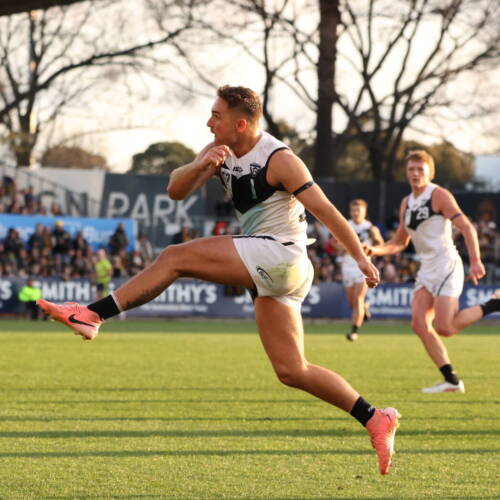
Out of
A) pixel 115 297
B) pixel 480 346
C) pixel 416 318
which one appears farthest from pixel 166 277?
pixel 480 346

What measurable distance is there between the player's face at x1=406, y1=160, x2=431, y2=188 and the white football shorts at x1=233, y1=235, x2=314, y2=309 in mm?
5108

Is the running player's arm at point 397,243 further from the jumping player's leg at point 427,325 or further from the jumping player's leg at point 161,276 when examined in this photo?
the jumping player's leg at point 161,276

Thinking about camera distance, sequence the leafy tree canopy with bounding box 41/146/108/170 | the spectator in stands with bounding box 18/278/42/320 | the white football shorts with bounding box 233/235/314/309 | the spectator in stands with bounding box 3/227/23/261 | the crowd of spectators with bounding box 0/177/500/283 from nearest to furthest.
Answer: the white football shorts with bounding box 233/235/314/309 < the spectator in stands with bounding box 18/278/42/320 < the spectator in stands with bounding box 3/227/23/261 < the crowd of spectators with bounding box 0/177/500/283 < the leafy tree canopy with bounding box 41/146/108/170

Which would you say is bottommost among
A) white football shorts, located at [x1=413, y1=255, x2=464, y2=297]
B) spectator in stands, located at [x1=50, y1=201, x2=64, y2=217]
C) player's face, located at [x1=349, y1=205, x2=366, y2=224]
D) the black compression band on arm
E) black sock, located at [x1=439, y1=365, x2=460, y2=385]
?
black sock, located at [x1=439, y1=365, x2=460, y2=385]

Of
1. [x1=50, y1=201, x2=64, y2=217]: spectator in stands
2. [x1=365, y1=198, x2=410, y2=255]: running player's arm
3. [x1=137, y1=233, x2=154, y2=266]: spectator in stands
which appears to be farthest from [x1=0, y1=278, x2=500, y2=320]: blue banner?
[x1=365, y1=198, x2=410, y2=255]: running player's arm

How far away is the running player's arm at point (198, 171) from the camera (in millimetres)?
6445

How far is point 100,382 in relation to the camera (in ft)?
42.0

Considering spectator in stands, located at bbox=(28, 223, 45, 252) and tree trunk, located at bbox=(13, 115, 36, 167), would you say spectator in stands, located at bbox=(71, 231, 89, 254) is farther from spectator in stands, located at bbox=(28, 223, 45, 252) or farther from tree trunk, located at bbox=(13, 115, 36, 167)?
tree trunk, located at bbox=(13, 115, 36, 167)

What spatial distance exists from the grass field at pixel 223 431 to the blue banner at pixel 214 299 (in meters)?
14.0

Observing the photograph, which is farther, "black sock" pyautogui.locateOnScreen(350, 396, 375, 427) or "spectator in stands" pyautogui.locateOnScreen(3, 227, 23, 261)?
"spectator in stands" pyautogui.locateOnScreen(3, 227, 23, 261)

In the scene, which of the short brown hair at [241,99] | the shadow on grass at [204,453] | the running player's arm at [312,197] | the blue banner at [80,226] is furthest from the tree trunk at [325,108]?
the running player's arm at [312,197]

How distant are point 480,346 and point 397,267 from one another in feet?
41.6

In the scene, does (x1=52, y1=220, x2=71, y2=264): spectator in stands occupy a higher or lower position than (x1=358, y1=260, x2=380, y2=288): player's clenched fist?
higher

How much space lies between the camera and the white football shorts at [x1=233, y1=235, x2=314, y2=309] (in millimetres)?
6492
